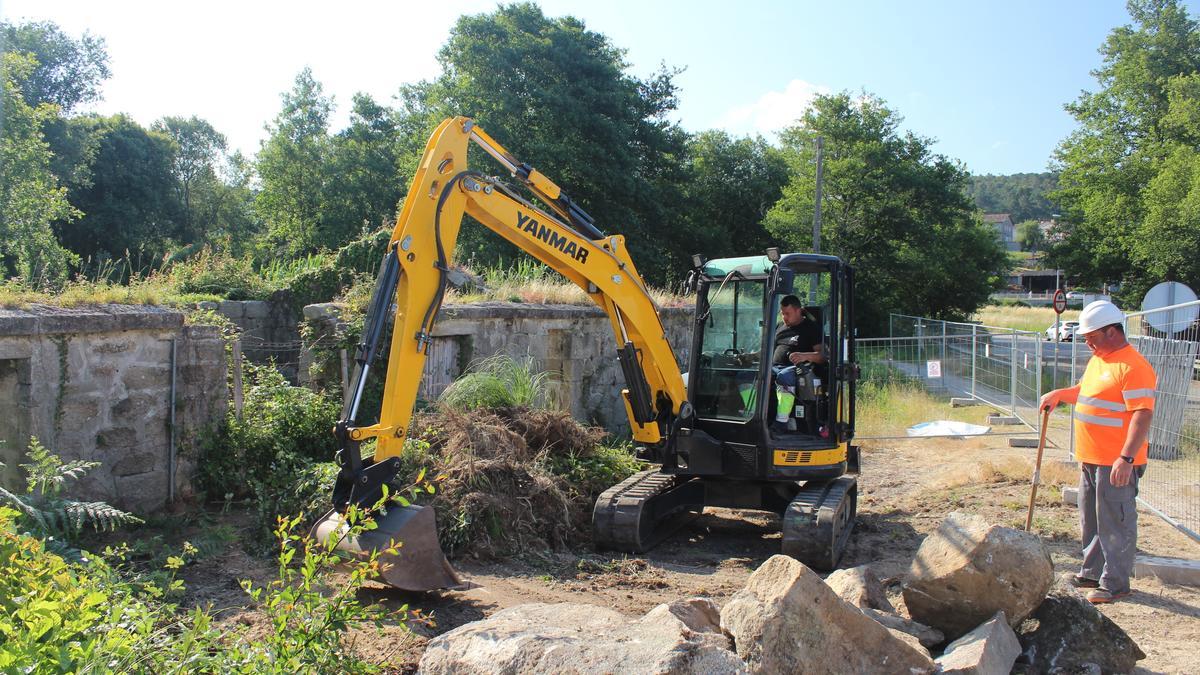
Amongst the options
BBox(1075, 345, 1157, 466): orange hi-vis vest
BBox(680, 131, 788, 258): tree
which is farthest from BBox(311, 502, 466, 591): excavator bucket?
BBox(680, 131, 788, 258): tree

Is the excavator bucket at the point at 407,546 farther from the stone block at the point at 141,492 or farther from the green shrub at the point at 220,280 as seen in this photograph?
the green shrub at the point at 220,280

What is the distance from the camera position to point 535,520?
6.64 m

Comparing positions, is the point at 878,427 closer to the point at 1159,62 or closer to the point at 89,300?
the point at 89,300

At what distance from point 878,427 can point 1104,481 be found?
26.2 feet

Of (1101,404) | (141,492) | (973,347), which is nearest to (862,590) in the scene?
(1101,404)

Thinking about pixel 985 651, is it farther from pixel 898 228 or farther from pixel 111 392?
pixel 898 228

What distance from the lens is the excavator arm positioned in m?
4.87

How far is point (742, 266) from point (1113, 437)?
9.29 feet

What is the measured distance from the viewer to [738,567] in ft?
21.1

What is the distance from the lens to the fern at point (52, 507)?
4617 mm

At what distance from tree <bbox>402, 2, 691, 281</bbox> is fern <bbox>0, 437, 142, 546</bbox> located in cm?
1738

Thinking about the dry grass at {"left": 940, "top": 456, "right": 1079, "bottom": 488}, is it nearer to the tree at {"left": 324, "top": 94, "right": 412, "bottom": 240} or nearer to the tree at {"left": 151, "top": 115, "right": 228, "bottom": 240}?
the tree at {"left": 324, "top": 94, "right": 412, "bottom": 240}

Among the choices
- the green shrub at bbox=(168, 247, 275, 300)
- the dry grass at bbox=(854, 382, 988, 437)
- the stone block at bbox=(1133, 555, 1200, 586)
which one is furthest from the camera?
the dry grass at bbox=(854, 382, 988, 437)

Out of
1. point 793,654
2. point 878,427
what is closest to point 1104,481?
point 793,654
